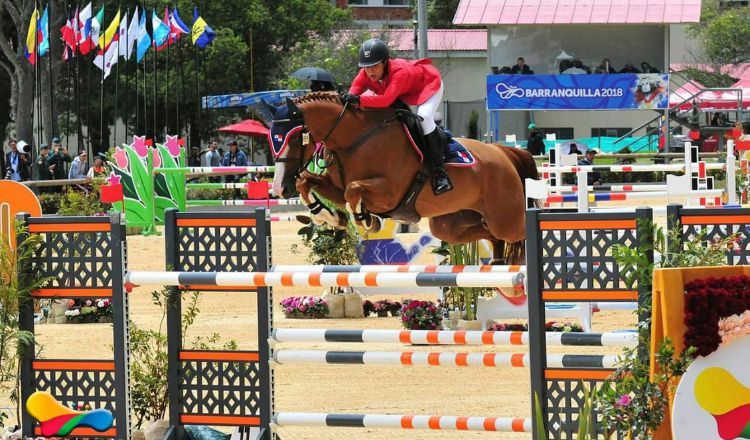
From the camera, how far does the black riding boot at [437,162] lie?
335 inches

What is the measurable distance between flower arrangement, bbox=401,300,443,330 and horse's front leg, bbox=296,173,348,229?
1.35 meters

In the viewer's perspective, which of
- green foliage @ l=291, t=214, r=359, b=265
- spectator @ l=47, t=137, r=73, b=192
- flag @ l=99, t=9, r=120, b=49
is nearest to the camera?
green foliage @ l=291, t=214, r=359, b=265

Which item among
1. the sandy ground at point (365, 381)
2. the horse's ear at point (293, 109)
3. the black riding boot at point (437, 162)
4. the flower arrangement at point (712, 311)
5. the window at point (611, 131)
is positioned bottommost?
the sandy ground at point (365, 381)

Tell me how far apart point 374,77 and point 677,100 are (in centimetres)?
2474

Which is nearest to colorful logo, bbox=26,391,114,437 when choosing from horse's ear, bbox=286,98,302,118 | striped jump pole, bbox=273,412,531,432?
striped jump pole, bbox=273,412,531,432

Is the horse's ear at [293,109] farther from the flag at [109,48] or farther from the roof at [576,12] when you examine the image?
the roof at [576,12]

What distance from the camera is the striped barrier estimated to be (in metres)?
4.69

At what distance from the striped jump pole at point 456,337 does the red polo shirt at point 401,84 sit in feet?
11.0

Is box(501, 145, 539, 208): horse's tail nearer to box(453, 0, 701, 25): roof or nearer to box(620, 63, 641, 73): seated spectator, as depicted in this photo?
box(620, 63, 641, 73): seated spectator

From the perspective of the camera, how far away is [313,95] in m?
8.32

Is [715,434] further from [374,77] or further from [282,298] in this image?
[282,298]

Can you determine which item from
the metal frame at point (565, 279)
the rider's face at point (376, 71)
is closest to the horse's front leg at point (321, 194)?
the rider's face at point (376, 71)

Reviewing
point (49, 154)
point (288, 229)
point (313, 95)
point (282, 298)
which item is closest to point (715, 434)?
point (313, 95)

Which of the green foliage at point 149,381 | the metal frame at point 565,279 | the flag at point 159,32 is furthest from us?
the flag at point 159,32
